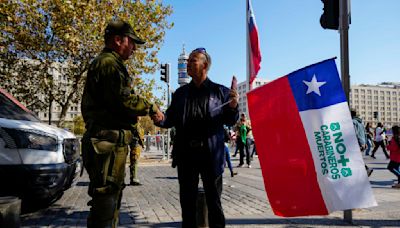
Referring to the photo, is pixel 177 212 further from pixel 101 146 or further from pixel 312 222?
pixel 101 146

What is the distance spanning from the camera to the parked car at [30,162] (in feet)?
12.2

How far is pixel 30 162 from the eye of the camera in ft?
12.5

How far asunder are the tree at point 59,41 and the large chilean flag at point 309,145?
10370 mm

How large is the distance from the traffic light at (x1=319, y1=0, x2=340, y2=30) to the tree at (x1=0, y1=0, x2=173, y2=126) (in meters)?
9.94

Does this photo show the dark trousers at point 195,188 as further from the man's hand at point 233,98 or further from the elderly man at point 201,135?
the man's hand at point 233,98

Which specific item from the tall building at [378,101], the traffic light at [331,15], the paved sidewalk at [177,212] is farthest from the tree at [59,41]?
the tall building at [378,101]

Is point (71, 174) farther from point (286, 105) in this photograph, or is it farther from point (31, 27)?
point (31, 27)

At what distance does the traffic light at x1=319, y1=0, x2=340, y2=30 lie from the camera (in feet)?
15.5

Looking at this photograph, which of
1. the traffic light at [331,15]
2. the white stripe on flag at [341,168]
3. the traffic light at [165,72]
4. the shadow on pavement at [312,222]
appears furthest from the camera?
the traffic light at [165,72]

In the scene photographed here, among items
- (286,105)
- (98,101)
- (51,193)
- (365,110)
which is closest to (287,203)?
(286,105)

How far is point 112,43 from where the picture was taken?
3.01 meters

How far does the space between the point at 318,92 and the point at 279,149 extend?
775 millimetres

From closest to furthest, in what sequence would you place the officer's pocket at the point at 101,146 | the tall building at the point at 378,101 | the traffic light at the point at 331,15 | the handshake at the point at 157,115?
1. the officer's pocket at the point at 101,146
2. the handshake at the point at 157,115
3. the traffic light at the point at 331,15
4. the tall building at the point at 378,101

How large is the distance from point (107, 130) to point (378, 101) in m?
205
